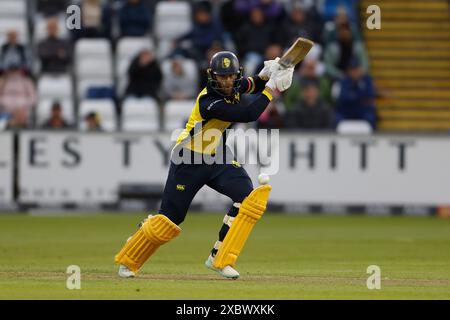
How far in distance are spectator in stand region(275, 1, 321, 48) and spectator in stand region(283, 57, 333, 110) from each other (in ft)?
1.89

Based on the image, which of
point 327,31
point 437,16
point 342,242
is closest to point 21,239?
point 342,242

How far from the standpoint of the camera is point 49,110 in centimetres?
2003

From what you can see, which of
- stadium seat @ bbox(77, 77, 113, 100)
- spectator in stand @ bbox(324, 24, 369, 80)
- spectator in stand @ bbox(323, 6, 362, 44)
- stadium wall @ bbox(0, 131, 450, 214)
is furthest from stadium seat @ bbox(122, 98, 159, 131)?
spectator in stand @ bbox(323, 6, 362, 44)

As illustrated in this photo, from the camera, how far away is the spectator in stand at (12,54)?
20.5 m

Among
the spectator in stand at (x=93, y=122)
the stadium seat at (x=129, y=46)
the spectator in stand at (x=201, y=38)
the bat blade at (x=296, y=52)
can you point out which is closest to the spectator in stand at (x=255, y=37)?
the spectator in stand at (x=201, y=38)

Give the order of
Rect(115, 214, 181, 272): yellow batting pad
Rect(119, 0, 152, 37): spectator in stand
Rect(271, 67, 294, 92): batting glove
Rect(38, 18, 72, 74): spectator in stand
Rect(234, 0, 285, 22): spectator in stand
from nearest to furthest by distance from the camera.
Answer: Rect(115, 214, 181, 272): yellow batting pad < Rect(271, 67, 294, 92): batting glove < Rect(38, 18, 72, 74): spectator in stand < Rect(119, 0, 152, 37): spectator in stand < Rect(234, 0, 285, 22): spectator in stand

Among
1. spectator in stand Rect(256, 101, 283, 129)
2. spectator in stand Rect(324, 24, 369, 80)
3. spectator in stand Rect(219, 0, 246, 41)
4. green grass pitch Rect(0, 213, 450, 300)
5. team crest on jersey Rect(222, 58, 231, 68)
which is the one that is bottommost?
green grass pitch Rect(0, 213, 450, 300)

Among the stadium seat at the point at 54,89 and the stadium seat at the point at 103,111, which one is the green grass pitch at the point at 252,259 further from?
the stadium seat at the point at 54,89

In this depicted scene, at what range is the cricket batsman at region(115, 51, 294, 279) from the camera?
35.4 ft

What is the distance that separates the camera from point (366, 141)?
19.2m

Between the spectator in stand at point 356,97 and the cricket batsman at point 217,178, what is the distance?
9.27 m

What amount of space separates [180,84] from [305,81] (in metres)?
1.96

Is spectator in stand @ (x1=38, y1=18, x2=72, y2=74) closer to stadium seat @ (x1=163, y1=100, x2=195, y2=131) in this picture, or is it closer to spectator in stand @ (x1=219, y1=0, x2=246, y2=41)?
stadium seat @ (x1=163, y1=100, x2=195, y2=131)
